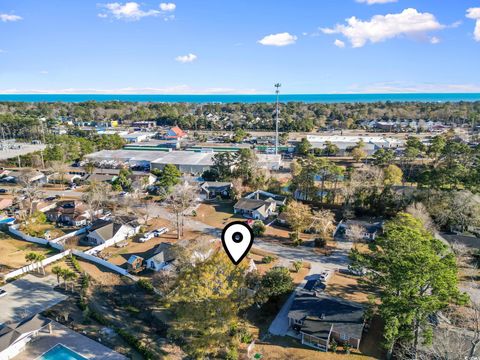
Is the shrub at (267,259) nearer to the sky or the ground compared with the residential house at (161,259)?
nearer to the ground

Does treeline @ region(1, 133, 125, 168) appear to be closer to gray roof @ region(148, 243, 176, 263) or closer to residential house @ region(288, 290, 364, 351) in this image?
gray roof @ region(148, 243, 176, 263)

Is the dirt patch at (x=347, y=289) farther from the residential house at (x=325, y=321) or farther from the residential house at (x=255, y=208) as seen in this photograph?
the residential house at (x=255, y=208)

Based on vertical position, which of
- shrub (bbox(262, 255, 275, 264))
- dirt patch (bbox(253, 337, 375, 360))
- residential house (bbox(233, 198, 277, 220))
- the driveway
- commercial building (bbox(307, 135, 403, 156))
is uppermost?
commercial building (bbox(307, 135, 403, 156))

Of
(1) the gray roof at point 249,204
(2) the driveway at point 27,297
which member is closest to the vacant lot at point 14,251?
(2) the driveway at point 27,297

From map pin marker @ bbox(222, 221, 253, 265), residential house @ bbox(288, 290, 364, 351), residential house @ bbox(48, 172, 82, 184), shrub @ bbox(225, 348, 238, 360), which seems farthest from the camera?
residential house @ bbox(48, 172, 82, 184)

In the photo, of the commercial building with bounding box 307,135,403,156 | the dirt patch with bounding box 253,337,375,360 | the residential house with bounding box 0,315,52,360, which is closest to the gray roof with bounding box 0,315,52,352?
the residential house with bounding box 0,315,52,360
